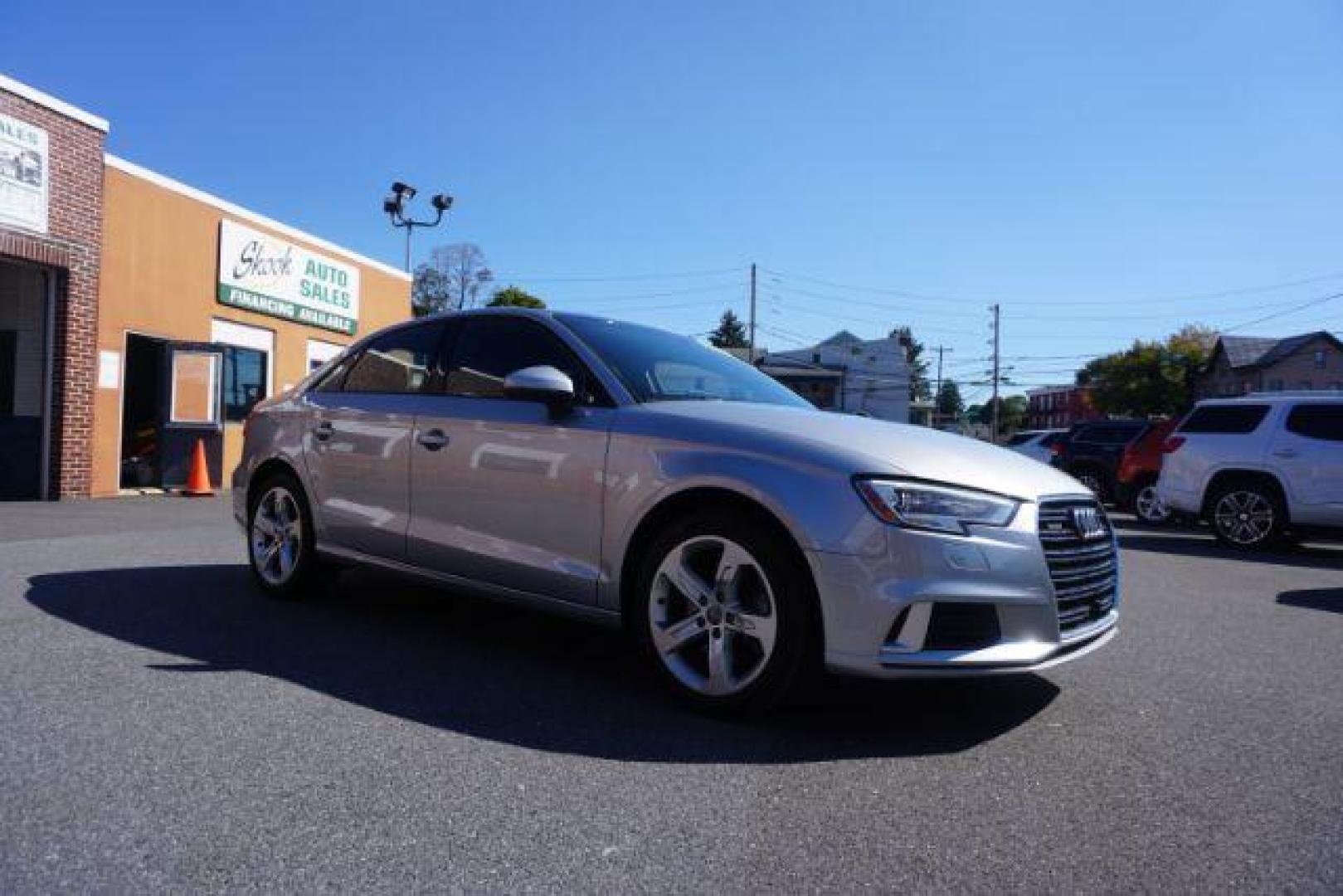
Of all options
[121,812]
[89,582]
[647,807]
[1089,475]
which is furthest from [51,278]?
[1089,475]

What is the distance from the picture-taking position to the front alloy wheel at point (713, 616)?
129 inches

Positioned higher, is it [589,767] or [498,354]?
[498,354]

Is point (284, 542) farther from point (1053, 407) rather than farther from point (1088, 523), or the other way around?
point (1053, 407)

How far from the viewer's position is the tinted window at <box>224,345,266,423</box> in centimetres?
1470

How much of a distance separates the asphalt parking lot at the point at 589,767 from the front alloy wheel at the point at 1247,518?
6.08 meters

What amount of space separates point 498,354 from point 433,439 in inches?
20.1

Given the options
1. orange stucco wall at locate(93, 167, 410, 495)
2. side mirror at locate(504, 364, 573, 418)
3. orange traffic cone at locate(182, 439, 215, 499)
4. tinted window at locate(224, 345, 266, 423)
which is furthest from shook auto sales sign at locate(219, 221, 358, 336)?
side mirror at locate(504, 364, 573, 418)

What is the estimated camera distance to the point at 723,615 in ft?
10.9

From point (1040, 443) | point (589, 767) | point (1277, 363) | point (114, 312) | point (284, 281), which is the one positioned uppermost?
point (1277, 363)

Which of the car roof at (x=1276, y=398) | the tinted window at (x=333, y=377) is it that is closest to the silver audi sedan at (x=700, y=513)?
the tinted window at (x=333, y=377)

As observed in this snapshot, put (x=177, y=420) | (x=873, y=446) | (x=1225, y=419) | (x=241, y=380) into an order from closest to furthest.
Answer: (x=873, y=446), (x=1225, y=419), (x=177, y=420), (x=241, y=380)

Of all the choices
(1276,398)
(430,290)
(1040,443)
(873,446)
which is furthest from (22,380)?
(430,290)

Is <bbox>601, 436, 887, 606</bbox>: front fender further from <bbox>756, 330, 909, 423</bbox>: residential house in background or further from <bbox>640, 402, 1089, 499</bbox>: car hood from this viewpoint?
<bbox>756, 330, 909, 423</bbox>: residential house in background

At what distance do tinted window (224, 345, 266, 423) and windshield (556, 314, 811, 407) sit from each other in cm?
1166
